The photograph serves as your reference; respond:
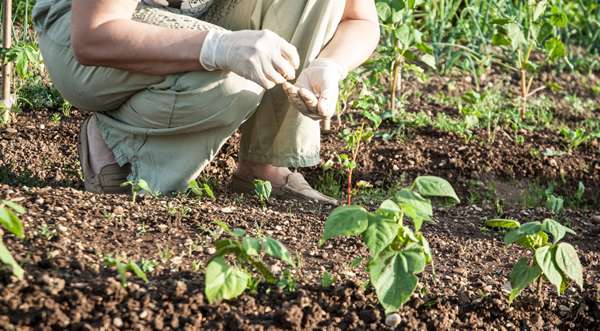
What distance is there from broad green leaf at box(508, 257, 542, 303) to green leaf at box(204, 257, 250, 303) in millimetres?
649

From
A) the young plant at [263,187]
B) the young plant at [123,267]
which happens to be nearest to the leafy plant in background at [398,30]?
the young plant at [263,187]

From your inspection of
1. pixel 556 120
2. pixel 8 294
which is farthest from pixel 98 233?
pixel 556 120

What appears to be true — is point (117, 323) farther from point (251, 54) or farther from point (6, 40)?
point (6, 40)

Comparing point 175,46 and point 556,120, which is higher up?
point 175,46

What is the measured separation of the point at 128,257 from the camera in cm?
129

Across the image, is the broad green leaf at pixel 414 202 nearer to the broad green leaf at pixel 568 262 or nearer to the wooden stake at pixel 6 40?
the broad green leaf at pixel 568 262

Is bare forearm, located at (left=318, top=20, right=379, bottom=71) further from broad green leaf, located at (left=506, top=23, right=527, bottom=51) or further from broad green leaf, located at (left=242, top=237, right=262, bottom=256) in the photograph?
broad green leaf, located at (left=242, top=237, right=262, bottom=256)

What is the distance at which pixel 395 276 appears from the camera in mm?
1127

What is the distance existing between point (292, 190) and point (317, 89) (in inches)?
17.7

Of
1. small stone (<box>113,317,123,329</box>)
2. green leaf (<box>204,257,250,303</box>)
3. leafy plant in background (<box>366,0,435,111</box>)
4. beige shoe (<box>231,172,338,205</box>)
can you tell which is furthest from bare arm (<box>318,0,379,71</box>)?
small stone (<box>113,317,123,329</box>)

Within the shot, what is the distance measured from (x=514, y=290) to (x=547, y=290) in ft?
0.83

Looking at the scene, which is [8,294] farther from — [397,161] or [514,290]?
[397,161]

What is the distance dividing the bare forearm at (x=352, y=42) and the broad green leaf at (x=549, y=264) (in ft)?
3.48

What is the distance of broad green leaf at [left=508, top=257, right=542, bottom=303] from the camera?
1.22 m
